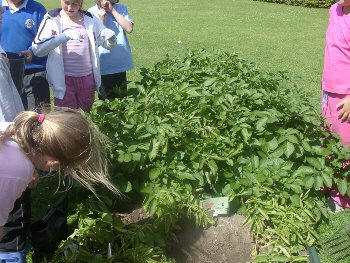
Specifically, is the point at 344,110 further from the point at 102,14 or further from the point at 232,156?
the point at 102,14

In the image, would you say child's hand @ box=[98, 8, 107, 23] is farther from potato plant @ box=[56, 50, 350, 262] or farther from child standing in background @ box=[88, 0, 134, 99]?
potato plant @ box=[56, 50, 350, 262]

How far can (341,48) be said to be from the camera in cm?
348

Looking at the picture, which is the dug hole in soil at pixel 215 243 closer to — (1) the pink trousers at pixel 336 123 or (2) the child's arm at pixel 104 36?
(1) the pink trousers at pixel 336 123

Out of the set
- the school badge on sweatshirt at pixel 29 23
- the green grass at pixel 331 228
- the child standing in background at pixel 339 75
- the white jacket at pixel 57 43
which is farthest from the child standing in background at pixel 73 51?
the green grass at pixel 331 228

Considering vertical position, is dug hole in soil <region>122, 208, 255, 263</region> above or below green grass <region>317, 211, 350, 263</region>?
above

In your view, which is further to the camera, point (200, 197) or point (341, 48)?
point (341, 48)

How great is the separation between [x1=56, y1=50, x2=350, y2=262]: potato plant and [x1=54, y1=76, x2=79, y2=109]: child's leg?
1.99 feet

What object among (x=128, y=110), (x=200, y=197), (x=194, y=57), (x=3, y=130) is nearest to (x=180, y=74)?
(x=194, y=57)

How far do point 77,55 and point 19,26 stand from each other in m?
0.51

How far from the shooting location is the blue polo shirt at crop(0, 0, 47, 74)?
3951 millimetres

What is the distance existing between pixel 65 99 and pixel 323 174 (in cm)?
206

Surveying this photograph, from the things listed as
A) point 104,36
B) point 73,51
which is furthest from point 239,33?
point 73,51

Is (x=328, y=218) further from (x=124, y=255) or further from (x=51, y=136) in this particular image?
(x=51, y=136)

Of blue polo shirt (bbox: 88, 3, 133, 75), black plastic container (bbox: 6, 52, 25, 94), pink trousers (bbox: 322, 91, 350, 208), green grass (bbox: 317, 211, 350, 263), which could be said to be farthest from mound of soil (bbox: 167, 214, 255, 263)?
blue polo shirt (bbox: 88, 3, 133, 75)
